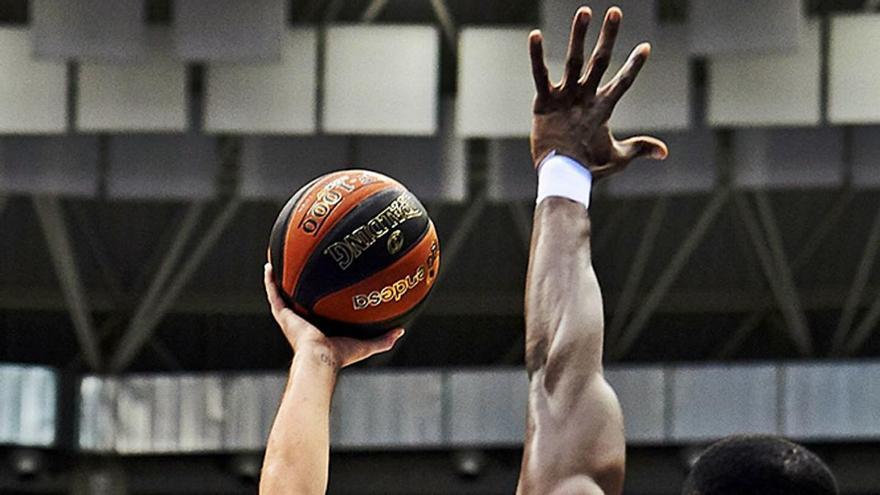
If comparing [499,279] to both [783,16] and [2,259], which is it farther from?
[783,16]

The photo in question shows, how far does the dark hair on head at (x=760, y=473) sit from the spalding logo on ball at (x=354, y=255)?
127 cm

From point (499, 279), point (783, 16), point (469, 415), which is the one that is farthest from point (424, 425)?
point (783, 16)

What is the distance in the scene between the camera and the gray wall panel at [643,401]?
24594 mm

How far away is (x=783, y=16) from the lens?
17953 millimetres

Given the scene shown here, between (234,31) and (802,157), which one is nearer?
(234,31)

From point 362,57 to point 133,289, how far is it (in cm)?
1038

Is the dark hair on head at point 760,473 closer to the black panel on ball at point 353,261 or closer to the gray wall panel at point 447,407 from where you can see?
the black panel on ball at point 353,261

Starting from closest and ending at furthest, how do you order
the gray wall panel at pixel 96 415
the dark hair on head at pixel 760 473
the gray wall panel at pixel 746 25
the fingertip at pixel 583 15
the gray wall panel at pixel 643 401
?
the dark hair on head at pixel 760 473
the fingertip at pixel 583 15
the gray wall panel at pixel 746 25
the gray wall panel at pixel 643 401
the gray wall panel at pixel 96 415

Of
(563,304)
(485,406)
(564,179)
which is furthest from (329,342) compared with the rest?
(485,406)

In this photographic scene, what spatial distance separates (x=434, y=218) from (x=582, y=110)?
24.3 metres

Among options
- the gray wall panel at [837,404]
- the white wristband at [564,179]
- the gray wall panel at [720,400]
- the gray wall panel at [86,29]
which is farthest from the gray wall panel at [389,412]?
the white wristband at [564,179]

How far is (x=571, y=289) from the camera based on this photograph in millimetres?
2729

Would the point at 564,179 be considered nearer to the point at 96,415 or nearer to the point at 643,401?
the point at 643,401

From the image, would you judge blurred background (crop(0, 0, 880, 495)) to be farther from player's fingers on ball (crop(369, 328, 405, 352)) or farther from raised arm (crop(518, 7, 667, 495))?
raised arm (crop(518, 7, 667, 495))
